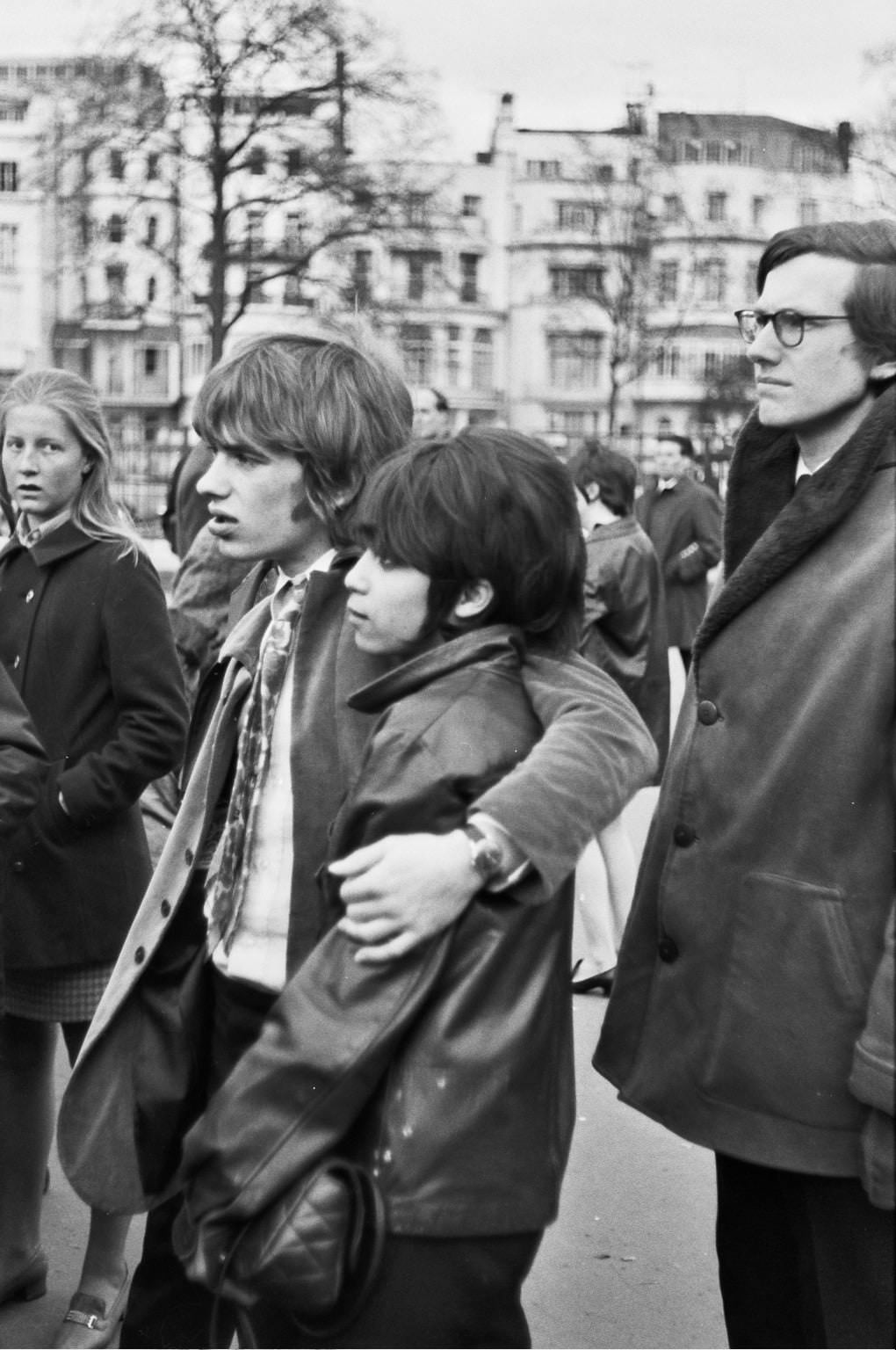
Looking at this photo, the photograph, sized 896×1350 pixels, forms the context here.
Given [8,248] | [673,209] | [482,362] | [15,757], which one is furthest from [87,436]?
[482,362]

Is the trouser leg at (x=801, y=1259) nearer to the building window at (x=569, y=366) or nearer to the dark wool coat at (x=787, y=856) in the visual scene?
the dark wool coat at (x=787, y=856)

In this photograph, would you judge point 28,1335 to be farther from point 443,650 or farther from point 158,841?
point 443,650

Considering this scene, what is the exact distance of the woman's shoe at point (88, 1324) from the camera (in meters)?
3.56

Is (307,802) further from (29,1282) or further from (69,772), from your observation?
(29,1282)

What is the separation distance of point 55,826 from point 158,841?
1.03 m

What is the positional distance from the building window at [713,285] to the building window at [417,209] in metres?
31.1

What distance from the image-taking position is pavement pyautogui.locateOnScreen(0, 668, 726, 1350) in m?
3.85

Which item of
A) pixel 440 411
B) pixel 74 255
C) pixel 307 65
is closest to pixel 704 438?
pixel 307 65

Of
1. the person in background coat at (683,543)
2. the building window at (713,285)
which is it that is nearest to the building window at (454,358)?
the building window at (713,285)

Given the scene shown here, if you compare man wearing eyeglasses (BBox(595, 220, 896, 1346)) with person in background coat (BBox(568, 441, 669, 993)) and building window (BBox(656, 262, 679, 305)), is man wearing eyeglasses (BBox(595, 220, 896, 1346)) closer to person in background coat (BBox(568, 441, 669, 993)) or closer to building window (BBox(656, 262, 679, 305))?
person in background coat (BBox(568, 441, 669, 993))

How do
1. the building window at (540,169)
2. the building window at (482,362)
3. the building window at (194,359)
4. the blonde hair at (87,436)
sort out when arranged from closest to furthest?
1. the blonde hair at (87,436)
2. the building window at (194,359)
3. the building window at (482,362)
4. the building window at (540,169)

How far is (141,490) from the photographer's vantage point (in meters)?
Answer: 30.5

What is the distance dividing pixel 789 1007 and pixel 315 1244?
2.37 feet

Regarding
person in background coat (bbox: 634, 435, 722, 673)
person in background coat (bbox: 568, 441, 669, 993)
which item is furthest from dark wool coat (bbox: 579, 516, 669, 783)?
person in background coat (bbox: 634, 435, 722, 673)
